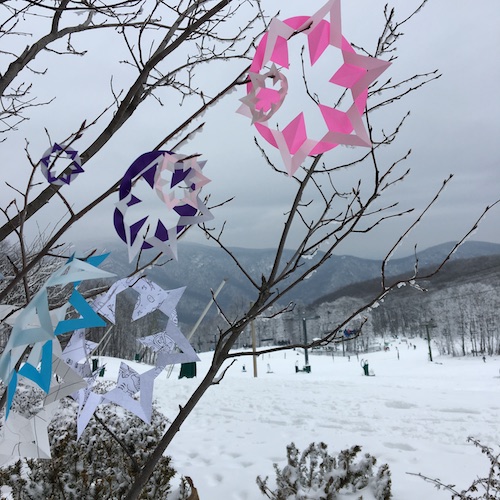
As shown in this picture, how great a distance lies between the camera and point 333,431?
6.21 metres

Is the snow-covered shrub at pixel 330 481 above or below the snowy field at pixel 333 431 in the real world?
above

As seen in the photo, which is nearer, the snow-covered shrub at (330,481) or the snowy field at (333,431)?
the snow-covered shrub at (330,481)

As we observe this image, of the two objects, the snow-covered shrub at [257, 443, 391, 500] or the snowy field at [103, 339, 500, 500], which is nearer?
the snow-covered shrub at [257, 443, 391, 500]

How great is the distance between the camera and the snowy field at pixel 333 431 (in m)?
4.04

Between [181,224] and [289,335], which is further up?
[181,224]

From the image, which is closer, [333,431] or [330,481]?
[330,481]

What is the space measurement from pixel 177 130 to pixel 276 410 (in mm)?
8020

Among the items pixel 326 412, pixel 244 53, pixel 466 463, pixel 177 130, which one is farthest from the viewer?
pixel 326 412

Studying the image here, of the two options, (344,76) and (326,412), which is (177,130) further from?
(326,412)

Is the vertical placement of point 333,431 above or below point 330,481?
below

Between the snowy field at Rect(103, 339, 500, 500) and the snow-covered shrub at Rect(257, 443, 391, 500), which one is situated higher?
the snow-covered shrub at Rect(257, 443, 391, 500)

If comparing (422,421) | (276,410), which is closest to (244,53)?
(422,421)

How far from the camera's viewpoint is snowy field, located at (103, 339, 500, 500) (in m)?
4.04

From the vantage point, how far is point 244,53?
76.6 inches
